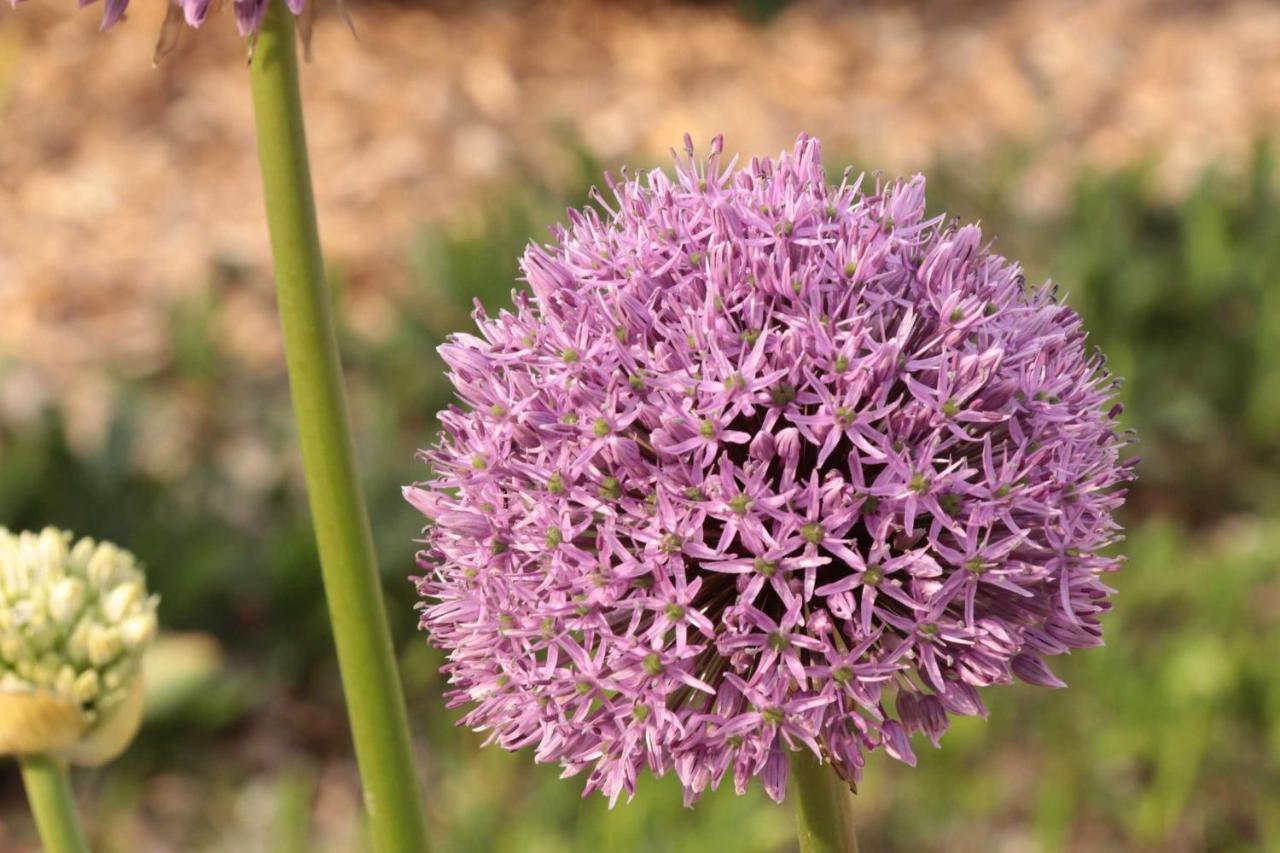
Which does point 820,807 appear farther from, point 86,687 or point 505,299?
point 505,299

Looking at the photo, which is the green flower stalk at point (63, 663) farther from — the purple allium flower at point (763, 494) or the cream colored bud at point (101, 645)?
the purple allium flower at point (763, 494)

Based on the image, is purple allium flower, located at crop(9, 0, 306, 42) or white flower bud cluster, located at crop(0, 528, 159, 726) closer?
purple allium flower, located at crop(9, 0, 306, 42)

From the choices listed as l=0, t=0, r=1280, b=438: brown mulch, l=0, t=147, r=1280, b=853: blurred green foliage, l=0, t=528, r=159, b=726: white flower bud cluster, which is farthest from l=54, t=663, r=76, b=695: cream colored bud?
l=0, t=0, r=1280, b=438: brown mulch

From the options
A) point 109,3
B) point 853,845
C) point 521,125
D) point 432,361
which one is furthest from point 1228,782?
point 521,125

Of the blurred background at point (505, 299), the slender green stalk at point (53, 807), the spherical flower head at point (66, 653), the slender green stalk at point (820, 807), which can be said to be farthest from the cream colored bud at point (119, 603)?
the blurred background at point (505, 299)

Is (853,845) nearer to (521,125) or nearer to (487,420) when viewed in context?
(487,420)

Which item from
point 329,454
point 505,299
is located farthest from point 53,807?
point 505,299

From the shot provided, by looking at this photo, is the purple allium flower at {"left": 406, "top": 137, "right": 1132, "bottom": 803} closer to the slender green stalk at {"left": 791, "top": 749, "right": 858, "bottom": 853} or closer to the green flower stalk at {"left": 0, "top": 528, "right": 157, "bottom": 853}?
the slender green stalk at {"left": 791, "top": 749, "right": 858, "bottom": 853}
